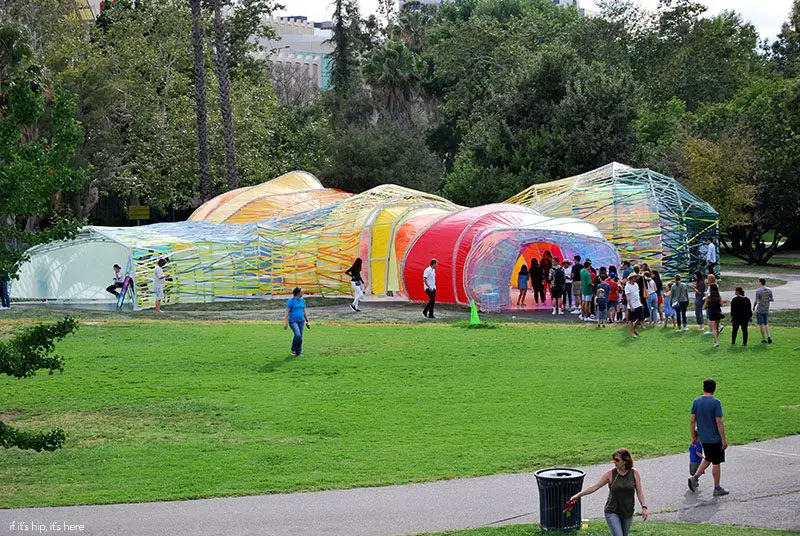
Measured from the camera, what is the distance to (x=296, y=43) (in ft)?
419

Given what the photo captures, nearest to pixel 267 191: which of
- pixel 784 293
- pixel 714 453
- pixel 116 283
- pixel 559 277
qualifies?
pixel 116 283

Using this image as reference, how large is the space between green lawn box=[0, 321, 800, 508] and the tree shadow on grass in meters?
0.04

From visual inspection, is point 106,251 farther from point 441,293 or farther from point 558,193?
point 558,193

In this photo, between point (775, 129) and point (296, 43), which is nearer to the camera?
point (775, 129)

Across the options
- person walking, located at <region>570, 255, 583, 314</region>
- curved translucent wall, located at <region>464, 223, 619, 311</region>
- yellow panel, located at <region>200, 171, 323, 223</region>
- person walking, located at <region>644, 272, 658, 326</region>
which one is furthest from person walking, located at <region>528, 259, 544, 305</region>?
yellow panel, located at <region>200, 171, 323, 223</region>

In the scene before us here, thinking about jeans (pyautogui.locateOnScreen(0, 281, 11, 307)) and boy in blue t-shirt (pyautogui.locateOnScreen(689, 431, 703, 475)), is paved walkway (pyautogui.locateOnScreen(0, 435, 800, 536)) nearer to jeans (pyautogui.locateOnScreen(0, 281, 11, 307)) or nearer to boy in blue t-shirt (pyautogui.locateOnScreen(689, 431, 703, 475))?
boy in blue t-shirt (pyautogui.locateOnScreen(689, 431, 703, 475))

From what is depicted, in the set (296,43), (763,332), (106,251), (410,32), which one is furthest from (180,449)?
(296,43)

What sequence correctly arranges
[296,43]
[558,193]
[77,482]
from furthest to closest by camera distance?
[296,43] → [558,193] → [77,482]

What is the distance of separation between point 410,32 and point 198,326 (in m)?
58.2

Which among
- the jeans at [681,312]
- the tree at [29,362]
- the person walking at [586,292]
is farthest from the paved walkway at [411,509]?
the person walking at [586,292]

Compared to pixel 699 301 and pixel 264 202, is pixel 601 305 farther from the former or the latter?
pixel 264 202

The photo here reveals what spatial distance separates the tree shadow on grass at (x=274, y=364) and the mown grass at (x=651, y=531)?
10361mm

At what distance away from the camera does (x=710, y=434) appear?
13.5 m

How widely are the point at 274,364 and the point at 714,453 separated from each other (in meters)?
10.8
